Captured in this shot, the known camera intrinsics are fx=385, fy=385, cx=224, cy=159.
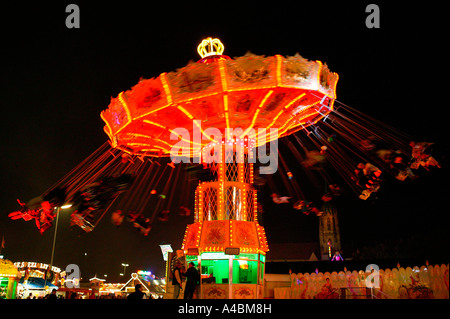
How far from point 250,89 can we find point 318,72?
96.3 inches

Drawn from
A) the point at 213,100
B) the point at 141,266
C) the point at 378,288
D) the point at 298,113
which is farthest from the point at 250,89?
the point at 141,266

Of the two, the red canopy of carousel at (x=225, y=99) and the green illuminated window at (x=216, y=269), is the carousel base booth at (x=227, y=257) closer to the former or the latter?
the green illuminated window at (x=216, y=269)

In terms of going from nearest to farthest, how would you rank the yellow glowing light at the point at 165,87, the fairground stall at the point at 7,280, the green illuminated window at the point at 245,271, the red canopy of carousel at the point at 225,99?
the red canopy of carousel at the point at 225,99 → the yellow glowing light at the point at 165,87 → the green illuminated window at the point at 245,271 → the fairground stall at the point at 7,280

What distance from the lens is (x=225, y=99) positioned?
47.6 feet

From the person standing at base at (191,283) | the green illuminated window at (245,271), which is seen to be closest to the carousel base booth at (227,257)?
the green illuminated window at (245,271)

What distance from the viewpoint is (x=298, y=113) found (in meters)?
16.8

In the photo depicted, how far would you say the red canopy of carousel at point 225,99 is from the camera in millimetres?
12977

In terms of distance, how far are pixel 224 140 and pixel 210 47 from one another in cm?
442

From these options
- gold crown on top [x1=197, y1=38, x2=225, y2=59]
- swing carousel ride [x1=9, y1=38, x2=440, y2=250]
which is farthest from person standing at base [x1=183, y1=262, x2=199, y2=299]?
gold crown on top [x1=197, y1=38, x2=225, y2=59]

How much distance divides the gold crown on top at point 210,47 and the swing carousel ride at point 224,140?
0.05 m

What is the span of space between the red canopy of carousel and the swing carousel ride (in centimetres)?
3

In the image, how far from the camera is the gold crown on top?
18.1 m
